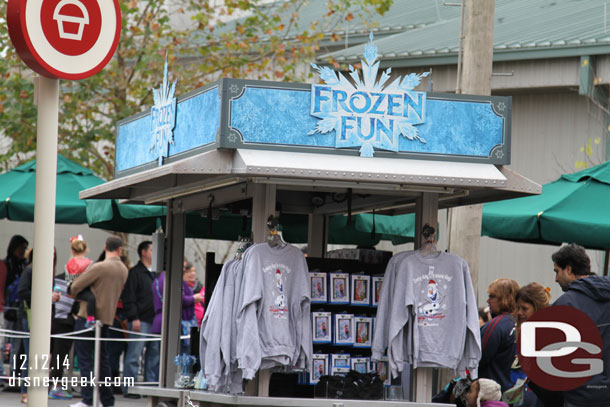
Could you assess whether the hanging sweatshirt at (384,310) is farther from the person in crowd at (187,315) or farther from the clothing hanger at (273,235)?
the person in crowd at (187,315)

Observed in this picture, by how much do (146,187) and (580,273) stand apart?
14.3 feet

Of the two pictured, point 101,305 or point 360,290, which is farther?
point 101,305

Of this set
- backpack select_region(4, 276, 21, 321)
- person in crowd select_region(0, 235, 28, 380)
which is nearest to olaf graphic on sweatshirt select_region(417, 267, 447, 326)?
person in crowd select_region(0, 235, 28, 380)

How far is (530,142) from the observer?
16906 millimetres

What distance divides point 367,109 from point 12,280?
8150 millimetres

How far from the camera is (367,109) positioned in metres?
8.58

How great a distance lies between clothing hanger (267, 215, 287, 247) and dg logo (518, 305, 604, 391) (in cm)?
205

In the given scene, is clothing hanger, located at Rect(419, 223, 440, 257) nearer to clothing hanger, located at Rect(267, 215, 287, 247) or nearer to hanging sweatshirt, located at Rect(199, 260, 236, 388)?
clothing hanger, located at Rect(267, 215, 287, 247)

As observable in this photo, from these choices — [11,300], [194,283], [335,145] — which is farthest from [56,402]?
[335,145]

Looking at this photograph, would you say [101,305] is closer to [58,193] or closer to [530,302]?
[58,193]

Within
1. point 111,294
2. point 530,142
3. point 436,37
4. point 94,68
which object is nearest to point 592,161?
point 530,142

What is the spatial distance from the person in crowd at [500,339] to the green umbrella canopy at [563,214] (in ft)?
3.34

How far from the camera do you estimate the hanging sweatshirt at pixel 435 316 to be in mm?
8617

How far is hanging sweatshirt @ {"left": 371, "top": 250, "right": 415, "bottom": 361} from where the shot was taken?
873cm
